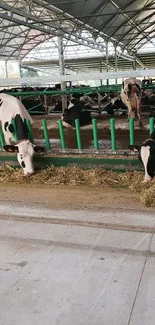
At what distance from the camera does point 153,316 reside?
97.1 inches

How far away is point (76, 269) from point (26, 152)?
3086mm

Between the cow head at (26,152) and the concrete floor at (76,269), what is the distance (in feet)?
4.93

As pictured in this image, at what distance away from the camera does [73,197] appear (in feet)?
16.0

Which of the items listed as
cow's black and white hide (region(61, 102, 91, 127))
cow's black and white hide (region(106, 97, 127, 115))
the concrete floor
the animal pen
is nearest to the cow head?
the animal pen

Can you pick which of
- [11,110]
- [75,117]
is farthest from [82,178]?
[75,117]

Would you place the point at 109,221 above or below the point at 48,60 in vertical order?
below

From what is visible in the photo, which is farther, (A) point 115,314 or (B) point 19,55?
(B) point 19,55

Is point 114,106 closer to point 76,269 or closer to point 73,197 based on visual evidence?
point 73,197

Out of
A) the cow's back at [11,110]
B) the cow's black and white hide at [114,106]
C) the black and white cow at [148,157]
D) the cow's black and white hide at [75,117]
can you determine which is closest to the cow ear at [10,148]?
the cow's back at [11,110]

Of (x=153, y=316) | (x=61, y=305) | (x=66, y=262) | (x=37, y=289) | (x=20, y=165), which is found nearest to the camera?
(x=153, y=316)

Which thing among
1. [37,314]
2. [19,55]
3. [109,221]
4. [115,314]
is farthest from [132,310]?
[19,55]

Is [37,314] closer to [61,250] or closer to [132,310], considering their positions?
[132,310]

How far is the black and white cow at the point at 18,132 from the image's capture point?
5.83 m

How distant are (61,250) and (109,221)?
80 centimetres
